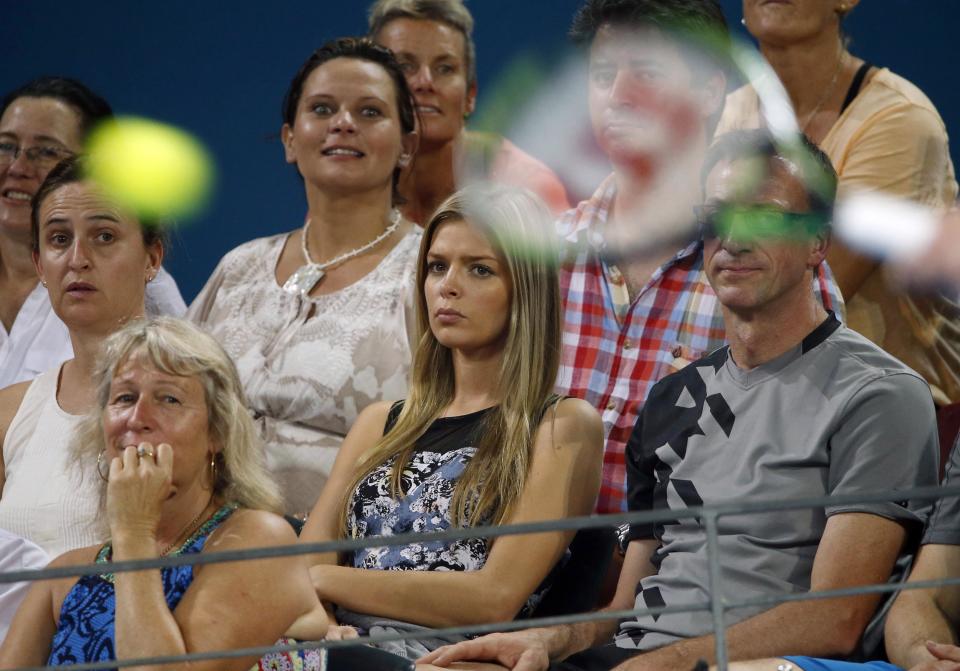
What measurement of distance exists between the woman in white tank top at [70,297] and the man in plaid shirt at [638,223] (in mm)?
689

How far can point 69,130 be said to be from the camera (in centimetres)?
289

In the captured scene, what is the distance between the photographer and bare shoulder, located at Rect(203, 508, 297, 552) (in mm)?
1797

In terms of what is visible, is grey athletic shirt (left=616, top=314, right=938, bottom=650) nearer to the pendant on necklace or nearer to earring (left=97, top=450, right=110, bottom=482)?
earring (left=97, top=450, right=110, bottom=482)

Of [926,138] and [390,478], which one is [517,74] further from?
[390,478]

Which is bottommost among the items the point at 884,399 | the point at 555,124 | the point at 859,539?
the point at 859,539

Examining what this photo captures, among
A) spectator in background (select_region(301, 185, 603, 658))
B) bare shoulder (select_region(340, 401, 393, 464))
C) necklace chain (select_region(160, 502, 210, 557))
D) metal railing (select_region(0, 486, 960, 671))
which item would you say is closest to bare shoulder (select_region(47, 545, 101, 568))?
necklace chain (select_region(160, 502, 210, 557))

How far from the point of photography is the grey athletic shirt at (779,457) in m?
1.79

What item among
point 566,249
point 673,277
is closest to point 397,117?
point 566,249

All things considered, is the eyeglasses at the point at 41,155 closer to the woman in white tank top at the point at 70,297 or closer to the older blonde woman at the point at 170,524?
the woman in white tank top at the point at 70,297

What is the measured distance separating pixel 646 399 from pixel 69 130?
4.35 feet

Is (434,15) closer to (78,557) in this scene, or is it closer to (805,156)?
(805,156)

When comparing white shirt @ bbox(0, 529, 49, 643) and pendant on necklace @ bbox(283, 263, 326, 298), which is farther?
pendant on necklace @ bbox(283, 263, 326, 298)

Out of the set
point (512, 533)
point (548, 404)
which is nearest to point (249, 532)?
point (548, 404)

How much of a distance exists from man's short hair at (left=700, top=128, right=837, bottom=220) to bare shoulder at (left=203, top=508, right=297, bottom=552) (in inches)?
28.8
